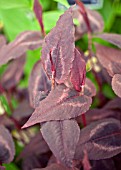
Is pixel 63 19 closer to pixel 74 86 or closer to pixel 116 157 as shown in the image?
pixel 74 86

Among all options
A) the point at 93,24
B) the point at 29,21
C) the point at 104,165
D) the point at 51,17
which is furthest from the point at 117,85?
the point at 29,21

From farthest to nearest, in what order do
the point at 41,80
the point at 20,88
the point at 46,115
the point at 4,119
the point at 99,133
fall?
1. the point at 20,88
2. the point at 4,119
3. the point at 41,80
4. the point at 99,133
5. the point at 46,115

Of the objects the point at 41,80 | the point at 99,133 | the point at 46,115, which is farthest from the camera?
the point at 41,80

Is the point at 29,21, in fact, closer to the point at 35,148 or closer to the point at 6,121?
the point at 6,121

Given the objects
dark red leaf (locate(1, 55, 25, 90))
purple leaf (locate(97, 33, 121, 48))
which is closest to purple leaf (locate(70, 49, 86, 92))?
purple leaf (locate(97, 33, 121, 48))

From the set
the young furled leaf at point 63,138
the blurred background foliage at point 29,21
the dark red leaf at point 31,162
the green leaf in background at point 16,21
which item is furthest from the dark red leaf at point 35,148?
the green leaf in background at point 16,21

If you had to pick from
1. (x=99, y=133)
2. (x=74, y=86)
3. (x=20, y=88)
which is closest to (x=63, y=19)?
(x=74, y=86)

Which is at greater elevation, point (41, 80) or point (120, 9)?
point (41, 80)

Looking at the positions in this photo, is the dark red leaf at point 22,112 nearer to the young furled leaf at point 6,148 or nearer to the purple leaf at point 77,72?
the young furled leaf at point 6,148
